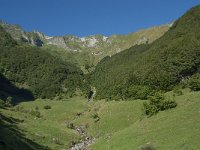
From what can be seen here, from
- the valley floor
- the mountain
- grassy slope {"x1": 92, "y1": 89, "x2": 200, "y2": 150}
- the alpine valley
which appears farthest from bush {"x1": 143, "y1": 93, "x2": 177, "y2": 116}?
the mountain

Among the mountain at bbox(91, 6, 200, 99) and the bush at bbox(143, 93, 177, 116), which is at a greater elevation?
the mountain at bbox(91, 6, 200, 99)

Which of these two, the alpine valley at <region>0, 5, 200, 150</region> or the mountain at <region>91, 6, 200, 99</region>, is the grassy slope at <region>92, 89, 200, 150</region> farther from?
the mountain at <region>91, 6, 200, 99</region>

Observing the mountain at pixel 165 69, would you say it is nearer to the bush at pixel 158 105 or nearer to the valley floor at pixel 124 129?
the valley floor at pixel 124 129

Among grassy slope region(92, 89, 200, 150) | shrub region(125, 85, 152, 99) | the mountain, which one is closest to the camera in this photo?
grassy slope region(92, 89, 200, 150)

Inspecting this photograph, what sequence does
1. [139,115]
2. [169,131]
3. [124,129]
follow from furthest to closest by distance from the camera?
[139,115] → [124,129] → [169,131]

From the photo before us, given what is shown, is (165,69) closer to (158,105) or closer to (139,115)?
(139,115)

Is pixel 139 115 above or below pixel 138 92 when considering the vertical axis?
below

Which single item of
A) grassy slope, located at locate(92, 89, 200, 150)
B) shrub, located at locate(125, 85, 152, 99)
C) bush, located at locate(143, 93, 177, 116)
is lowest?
grassy slope, located at locate(92, 89, 200, 150)

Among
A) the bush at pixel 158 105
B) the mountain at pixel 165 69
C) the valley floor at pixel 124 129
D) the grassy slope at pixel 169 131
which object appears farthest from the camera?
the mountain at pixel 165 69

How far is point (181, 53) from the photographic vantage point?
130 meters

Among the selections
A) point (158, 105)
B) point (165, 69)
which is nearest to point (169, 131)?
point (158, 105)

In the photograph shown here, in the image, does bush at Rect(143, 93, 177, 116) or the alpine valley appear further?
bush at Rect(143, 93, 177, 116)

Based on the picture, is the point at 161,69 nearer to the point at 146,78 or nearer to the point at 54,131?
the point at 146,78

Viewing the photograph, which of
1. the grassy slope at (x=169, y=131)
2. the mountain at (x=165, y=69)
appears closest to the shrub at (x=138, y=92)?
the mountain at (x=165, y=69)
